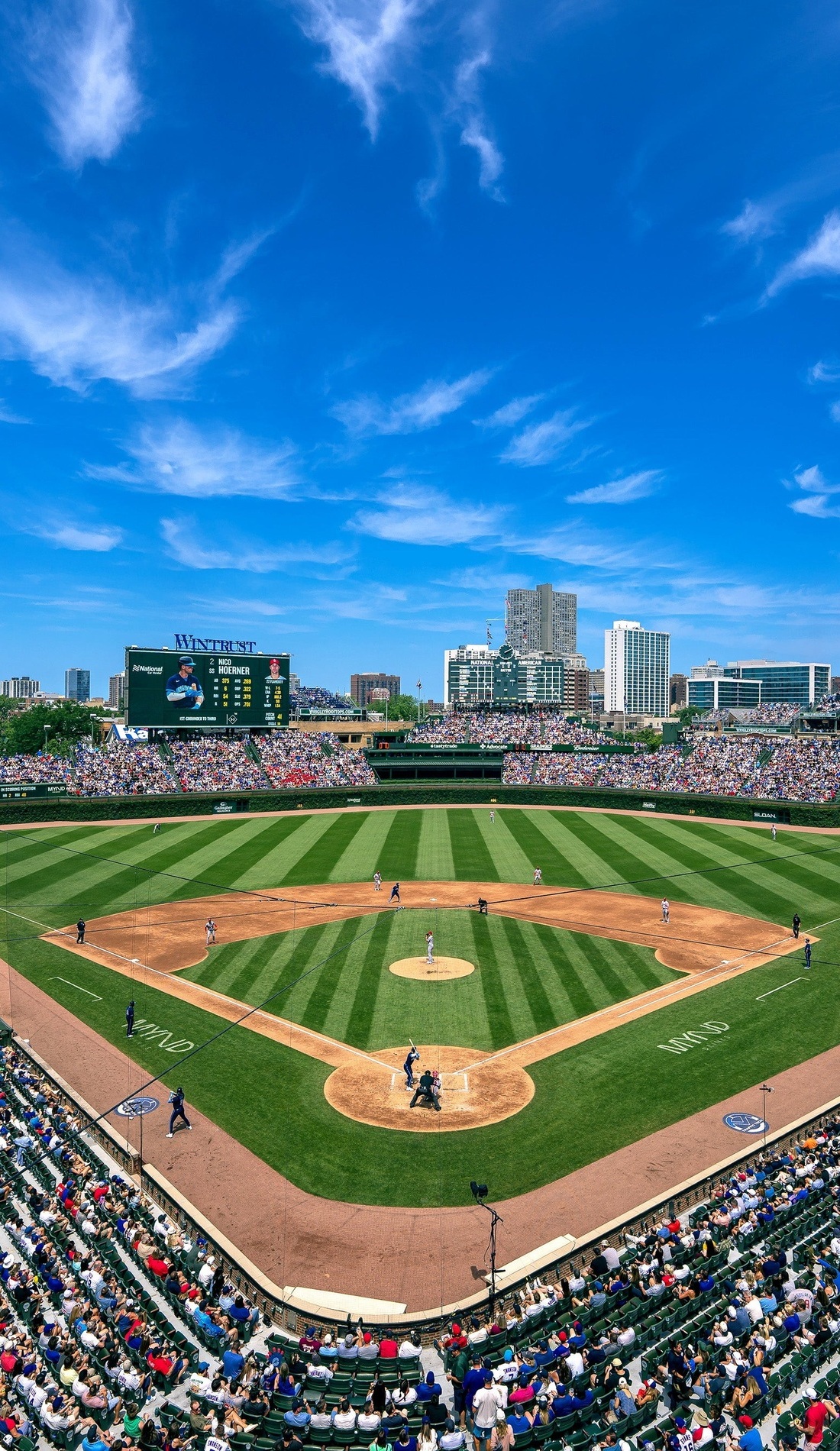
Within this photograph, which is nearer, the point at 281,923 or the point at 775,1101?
the point at 775,1101

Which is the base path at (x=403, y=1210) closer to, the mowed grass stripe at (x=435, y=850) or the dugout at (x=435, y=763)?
the mowed grass stripe at (x=435, y=850)

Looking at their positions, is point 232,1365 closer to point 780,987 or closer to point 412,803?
point 780,987

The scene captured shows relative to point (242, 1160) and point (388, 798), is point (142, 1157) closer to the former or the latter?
point (242, 1160)

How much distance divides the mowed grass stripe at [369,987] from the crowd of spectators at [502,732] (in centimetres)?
4686

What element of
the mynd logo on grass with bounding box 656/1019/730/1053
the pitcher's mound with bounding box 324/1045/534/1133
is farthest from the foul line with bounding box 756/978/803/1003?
the pitcher's mound with bounding box 324/1045/534/1133

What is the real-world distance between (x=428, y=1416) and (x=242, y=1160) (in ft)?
27.8

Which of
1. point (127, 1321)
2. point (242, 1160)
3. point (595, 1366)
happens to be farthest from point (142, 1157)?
point (595, 1366)

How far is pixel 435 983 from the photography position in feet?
93.9

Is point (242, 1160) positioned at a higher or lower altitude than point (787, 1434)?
lower

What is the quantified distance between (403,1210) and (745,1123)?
843cm

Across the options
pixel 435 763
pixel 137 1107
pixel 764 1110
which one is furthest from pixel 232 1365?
pixel 435 763

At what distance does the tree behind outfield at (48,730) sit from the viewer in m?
100

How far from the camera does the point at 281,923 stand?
3588 cm

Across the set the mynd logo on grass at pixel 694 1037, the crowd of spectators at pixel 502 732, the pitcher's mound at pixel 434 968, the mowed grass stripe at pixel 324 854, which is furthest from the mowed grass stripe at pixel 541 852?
the mynd logo on grass at pixel 694 1037
